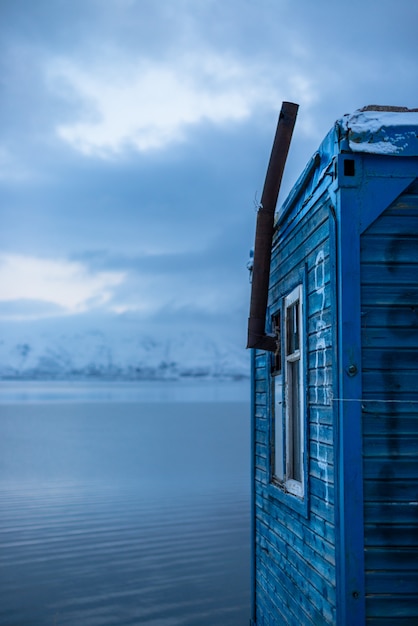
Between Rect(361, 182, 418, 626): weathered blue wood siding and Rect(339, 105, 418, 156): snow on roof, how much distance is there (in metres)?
0.31

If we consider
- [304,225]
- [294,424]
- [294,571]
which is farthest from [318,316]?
[294,571]

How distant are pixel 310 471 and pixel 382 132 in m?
2.67

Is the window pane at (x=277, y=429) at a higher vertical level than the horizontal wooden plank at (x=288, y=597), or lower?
higher

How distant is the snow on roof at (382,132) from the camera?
189 inches

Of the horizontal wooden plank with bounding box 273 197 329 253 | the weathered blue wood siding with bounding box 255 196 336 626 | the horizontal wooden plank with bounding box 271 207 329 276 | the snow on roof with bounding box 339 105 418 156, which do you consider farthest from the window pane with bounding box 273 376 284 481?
the snow on roof with bounding box 339 105 418 156

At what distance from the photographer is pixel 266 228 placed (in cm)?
656

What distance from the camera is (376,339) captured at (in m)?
4.80

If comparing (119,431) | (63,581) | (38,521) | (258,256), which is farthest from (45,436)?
(258,256)

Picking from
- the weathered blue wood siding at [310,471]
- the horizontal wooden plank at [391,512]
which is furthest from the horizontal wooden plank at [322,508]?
the horizontal wooden plank at [391,512]

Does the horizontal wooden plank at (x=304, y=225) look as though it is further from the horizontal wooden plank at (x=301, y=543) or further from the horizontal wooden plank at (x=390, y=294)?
the horizontal wooden plank at (x=301, y=543)

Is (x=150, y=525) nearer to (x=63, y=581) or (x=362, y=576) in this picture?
(x=63, y=581)

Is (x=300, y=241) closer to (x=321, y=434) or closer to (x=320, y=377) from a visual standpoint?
(x=320, y=377)

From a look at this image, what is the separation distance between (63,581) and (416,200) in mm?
11474

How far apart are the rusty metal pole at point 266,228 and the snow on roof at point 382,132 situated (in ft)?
4.67
